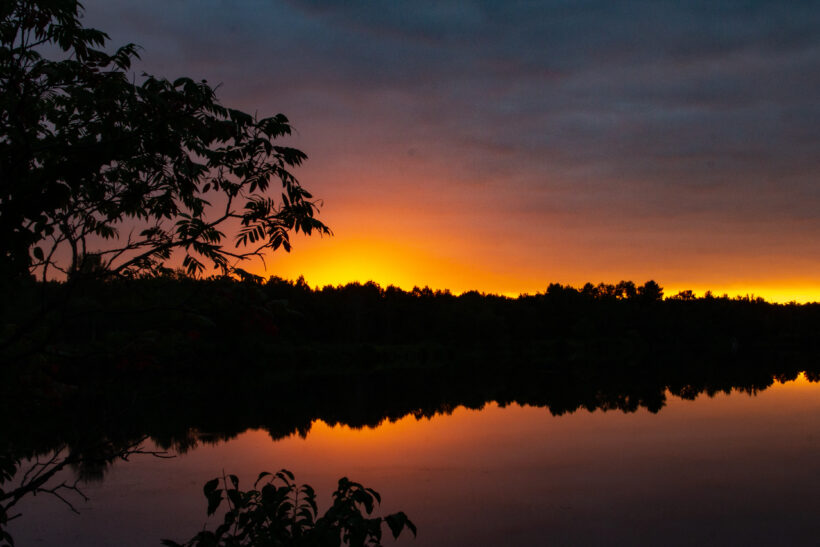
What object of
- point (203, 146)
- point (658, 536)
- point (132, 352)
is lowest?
point (658, 536)

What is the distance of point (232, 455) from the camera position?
2136 centimetres

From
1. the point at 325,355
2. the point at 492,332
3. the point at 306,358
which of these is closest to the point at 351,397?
the point at 306,358

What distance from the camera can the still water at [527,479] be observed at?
44.5 ft

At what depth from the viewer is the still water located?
13.6m

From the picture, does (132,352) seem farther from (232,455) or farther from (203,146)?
(232,455)

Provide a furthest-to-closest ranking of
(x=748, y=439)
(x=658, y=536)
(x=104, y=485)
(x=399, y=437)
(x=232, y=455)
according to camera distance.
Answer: (x=399, y=437) → (x=748, y=439) → (x=232, y=455) → (x=104, y=485) → (x=658, y=536)

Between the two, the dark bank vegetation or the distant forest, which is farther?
the distant forest

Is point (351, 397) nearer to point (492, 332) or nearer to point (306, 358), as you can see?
point (306, 358)

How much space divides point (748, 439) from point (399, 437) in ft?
40.1

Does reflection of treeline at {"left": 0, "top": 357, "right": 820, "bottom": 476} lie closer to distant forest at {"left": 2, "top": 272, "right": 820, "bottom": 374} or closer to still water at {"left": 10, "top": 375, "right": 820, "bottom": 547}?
still water at {"left": 10, "top": 375, "right": 820, "bottom": 547}

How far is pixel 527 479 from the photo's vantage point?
1798 centimetres

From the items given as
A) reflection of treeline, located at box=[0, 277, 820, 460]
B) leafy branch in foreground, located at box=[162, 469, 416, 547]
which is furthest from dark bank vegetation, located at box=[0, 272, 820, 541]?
leafy branch in foreground, located at box=[162, 469, 416, 547]

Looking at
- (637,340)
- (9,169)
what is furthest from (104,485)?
(637,340)

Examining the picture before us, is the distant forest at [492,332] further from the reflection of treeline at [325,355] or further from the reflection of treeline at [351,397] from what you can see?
the reflection of treeline at [351,397]
